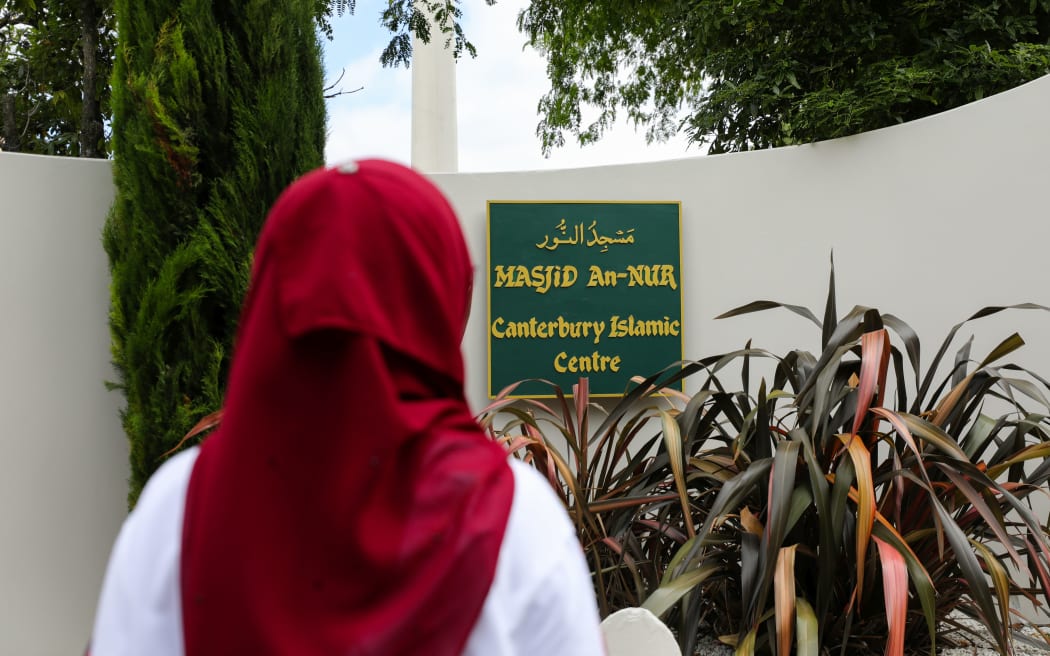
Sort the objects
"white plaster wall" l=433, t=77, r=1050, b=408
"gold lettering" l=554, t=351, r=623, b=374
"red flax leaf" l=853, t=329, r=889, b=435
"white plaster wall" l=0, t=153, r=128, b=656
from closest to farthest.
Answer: "red flax leaf" l=853, t=329, r=889, b=435, "white plaster wall" l=0, t=153, r=128, b=656, "white plaster wall" l=433, t=77, r=1050, b=408, "gold lettering" l=554, t=351, r=623, b=374

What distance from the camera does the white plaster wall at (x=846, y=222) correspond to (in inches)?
148

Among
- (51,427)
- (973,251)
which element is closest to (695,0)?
(973,251)

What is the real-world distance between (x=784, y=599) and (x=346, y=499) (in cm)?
152

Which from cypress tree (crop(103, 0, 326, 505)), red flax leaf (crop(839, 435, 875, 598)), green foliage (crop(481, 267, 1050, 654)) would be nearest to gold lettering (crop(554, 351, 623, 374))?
green foliage (crop(481, 267, 1050, 654))

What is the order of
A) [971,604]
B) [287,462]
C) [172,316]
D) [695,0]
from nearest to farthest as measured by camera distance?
[287,462]
[971,604]
[172,316]
[695,0]

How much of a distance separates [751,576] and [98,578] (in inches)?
107

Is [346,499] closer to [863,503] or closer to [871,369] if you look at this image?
[863,503]

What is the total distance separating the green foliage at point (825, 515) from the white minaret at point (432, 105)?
357 cm

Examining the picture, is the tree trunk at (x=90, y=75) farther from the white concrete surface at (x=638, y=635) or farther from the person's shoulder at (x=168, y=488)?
the person's shoulder at (x=168, y=488)

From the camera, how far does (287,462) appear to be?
0.74m

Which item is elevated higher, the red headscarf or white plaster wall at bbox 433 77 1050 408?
white plaster wall at bbox 433 77 1050 408

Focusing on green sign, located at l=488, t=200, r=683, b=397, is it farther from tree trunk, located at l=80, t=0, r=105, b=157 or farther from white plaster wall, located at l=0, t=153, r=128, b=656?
tree trunk, located at l=80, t=0, r=105, b=157

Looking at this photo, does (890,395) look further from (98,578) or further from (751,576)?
(98,578)

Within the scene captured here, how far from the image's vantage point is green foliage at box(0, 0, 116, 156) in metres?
5.58
